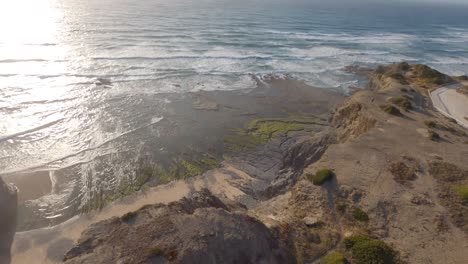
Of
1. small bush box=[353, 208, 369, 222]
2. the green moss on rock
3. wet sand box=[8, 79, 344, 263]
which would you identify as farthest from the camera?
the green moss on rock

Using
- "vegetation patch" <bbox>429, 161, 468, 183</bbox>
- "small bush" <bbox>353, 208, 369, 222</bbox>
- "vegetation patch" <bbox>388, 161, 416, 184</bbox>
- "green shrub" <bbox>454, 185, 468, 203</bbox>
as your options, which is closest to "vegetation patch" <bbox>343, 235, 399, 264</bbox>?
"small bush" <bbox>353, 208, 369, 222</bbox>

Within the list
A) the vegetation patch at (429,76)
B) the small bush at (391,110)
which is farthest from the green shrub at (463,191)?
the vegetation patch at (429,76)

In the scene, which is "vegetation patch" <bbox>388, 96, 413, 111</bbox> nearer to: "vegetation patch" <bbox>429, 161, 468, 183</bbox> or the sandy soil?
the sandy soil

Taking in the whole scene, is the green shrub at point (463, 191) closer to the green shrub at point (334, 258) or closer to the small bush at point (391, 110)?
the green shrub at point (334, 258)

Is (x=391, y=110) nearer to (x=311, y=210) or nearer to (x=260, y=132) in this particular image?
(x=260, y=132)

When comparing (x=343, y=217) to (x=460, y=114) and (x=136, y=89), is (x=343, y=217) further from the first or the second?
(x=136, y=89)
